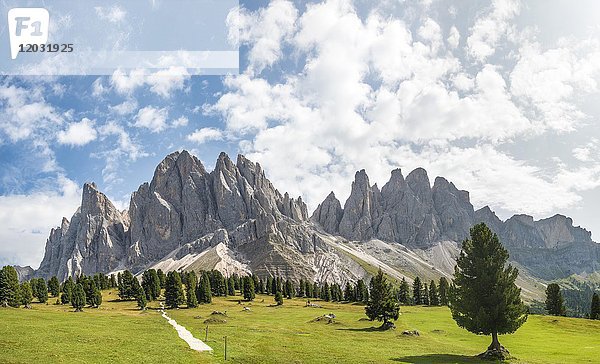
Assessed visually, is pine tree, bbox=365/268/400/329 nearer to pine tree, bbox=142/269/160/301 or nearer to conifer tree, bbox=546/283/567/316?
conifer tree, bbox=546/283/567/316

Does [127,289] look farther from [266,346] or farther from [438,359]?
[438,359]

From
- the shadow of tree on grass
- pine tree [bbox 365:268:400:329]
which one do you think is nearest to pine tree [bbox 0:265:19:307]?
pine tree [bbox 365:268:400:329]

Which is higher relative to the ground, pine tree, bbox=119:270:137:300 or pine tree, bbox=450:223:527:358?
pine tree, bbox=450:223:527:358

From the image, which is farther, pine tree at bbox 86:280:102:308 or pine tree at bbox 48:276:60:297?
pine tree at bbox 48:276:60:297

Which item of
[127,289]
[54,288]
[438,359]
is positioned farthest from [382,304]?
[54,288]

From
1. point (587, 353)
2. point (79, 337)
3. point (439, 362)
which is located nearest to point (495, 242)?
point (439, 362)

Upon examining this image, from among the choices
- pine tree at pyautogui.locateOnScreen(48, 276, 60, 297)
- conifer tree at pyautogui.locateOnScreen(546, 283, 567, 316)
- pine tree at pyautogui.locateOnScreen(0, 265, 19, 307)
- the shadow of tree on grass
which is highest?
pine tree at pyautogui.locateOnScreen(0, 265, 19, 307)

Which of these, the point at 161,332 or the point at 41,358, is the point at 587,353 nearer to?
the point at 161,332

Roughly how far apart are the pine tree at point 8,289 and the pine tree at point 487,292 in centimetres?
10212

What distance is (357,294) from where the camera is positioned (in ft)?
586

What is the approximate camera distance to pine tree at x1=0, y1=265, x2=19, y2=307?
100375 mm

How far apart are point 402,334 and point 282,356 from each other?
33.9m

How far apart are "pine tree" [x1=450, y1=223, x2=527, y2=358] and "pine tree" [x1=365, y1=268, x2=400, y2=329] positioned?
31.7 metres

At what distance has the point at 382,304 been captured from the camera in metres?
84.9
